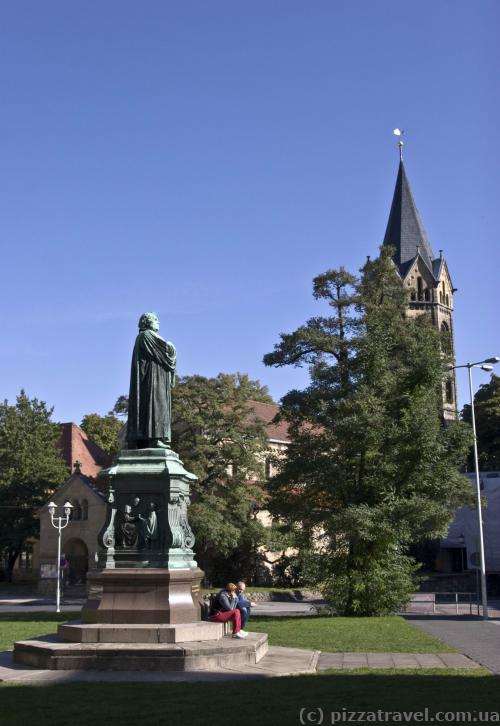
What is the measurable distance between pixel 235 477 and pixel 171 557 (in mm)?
33533

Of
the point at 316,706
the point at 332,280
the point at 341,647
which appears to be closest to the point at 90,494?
the point at 332,280

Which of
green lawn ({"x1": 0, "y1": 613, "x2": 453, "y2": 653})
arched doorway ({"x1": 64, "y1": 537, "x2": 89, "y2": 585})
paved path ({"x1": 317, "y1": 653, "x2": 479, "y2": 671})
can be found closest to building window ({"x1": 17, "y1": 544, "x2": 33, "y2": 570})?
arched doorway ({"x1": 64, "y1": 537, "x2": 89, "y2": 585})

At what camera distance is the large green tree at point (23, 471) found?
5594cm

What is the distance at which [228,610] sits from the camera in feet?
46.5

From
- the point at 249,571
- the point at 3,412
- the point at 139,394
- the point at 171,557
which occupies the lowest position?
the point at 249,571

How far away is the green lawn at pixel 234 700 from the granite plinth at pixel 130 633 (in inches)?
76.1

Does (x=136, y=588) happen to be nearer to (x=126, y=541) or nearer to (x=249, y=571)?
(x=126, y=541)

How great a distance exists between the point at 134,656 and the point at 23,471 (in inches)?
1867

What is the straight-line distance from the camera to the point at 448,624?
2612 cm

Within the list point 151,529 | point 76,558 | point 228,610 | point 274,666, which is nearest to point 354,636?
point 228,610

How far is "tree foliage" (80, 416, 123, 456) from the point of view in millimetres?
75812

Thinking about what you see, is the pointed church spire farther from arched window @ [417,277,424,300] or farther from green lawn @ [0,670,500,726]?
green lawn @ [0,670,500,726]

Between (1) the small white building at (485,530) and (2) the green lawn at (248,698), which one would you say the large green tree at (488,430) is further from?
(2) the green lawn at (248,698)

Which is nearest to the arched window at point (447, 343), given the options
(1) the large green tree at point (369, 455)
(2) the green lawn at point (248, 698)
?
(1) the large green tree at point (369, 455)
